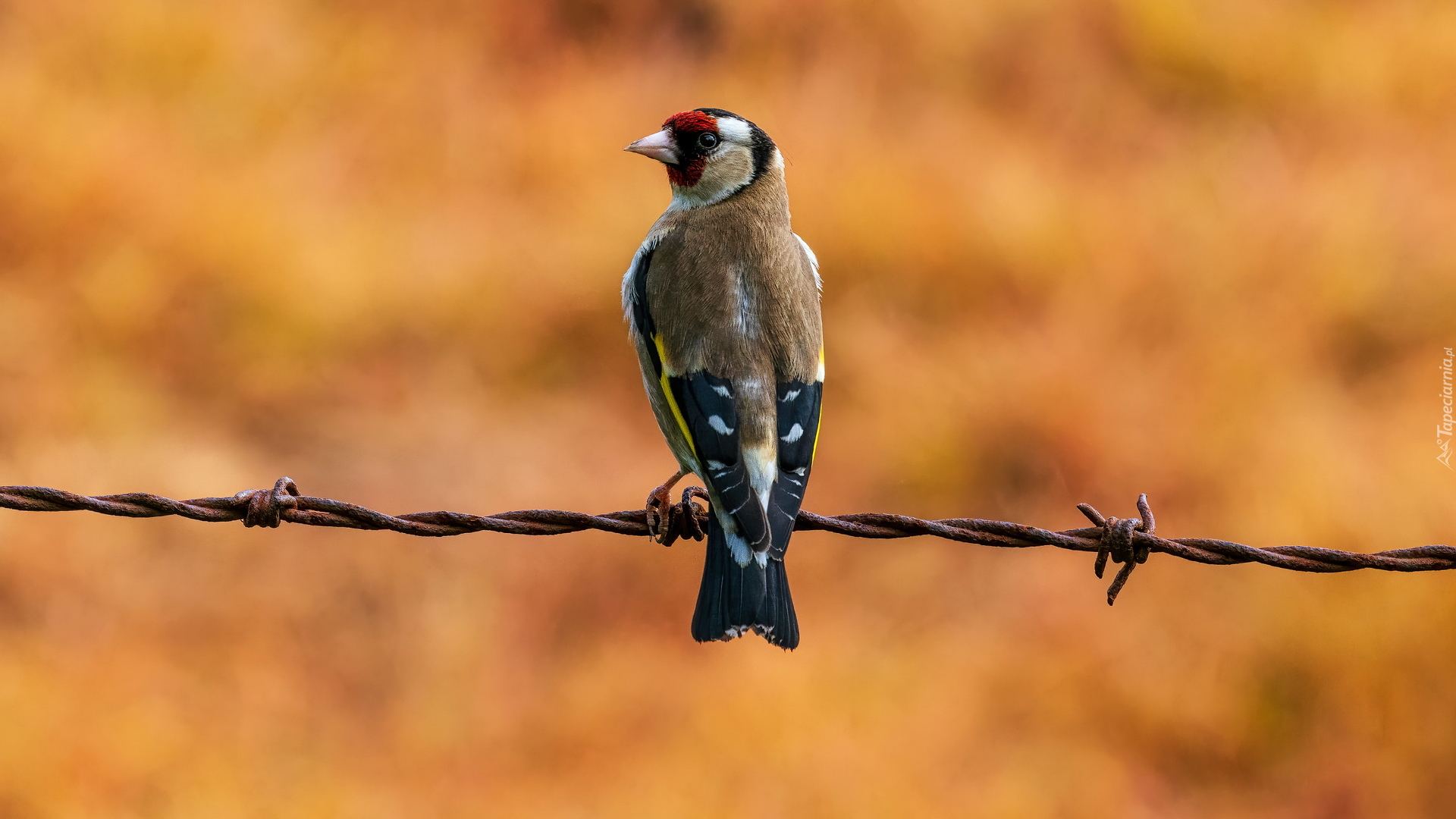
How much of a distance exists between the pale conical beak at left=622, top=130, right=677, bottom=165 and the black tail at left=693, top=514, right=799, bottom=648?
203 cm

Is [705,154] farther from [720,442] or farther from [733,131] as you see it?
[720,442]

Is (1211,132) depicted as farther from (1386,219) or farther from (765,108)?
(765,108)

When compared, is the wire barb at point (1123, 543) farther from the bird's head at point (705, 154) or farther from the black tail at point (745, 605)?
the bird's head at point (705, 154)

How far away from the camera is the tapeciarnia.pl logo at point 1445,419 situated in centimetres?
876

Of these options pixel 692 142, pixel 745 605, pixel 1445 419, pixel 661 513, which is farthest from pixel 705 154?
pixel 1445 419

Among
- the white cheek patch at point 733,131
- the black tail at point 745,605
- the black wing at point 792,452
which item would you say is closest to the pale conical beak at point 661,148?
the white cheek patch at point 733,131

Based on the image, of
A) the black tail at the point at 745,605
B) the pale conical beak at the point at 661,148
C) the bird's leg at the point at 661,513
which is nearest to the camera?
the black tail at the point at 745,605

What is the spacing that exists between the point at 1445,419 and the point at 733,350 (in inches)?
273

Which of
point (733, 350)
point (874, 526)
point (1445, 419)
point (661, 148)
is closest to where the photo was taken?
point (874, 526)

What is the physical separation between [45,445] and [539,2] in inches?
226

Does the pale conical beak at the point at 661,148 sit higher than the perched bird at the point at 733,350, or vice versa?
the pale conical beak at the point at 661,148

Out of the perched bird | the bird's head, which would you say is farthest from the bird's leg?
the bird's head

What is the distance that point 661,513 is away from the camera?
4.18m

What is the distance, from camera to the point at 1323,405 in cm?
942
